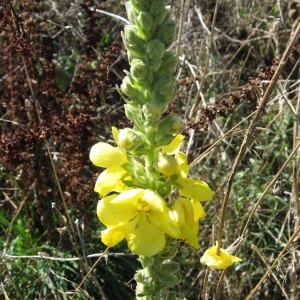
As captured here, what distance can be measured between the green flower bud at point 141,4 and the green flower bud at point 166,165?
52cm

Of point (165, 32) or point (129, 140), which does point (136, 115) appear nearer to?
point (129, 140)

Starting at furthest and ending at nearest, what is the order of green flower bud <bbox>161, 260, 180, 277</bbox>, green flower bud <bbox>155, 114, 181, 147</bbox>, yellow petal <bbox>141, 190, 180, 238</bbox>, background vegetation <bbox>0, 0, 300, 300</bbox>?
A: background vegetation <bbox>0, 0, 300, 300</bbox> → green flower bud <bbox>161, 260, 180, 277</bbox> → green flower bud <bbox>155, 114, 181, 147</bbox> → yellow petal <bbox>141, 190, 180, 238</bbox>

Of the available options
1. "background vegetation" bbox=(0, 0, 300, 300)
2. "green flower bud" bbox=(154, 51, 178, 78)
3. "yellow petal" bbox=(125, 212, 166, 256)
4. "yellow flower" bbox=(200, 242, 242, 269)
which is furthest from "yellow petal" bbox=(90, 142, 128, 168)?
"background vegetation" bbox=(0, 0, 300, 300)

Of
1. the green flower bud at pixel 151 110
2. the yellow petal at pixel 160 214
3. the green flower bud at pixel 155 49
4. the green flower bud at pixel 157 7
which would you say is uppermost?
the green flower bud at pixel 157 7

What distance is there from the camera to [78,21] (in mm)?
4770

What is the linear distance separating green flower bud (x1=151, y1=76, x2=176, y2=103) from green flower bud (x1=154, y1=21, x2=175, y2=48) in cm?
13

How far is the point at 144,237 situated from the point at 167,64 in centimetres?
61

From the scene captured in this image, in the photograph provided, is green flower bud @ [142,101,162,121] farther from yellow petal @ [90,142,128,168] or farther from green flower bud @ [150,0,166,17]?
green flower bud @ [150,0,166,17]

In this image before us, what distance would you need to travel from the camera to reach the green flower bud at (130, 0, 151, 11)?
1.54 metres

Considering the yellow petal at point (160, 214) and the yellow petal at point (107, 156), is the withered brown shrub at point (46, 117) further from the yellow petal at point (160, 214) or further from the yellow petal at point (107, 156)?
the yellow petal at point (160, 214)

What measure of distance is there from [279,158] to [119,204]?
2.81 m

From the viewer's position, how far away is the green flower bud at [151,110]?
152 cm

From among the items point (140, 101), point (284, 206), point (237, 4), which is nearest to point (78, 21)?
point (237, 4)

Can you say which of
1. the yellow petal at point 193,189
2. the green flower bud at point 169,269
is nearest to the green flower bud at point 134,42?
the yellow petal at point 193,189
